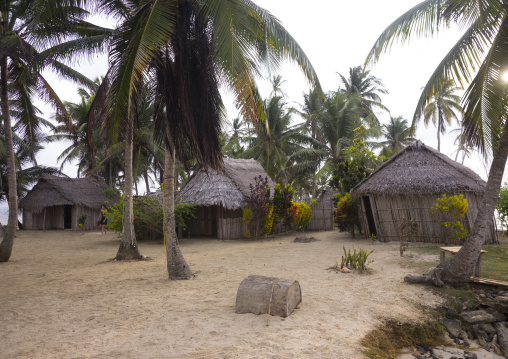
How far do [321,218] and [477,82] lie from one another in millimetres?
12418

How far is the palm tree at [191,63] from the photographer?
4312 mm

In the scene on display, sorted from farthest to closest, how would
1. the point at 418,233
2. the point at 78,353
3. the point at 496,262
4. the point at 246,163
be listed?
the point at 246,163 → the point at 418,233 → the point at 496,262 → the point at 78,353

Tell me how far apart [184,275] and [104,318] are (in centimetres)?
212

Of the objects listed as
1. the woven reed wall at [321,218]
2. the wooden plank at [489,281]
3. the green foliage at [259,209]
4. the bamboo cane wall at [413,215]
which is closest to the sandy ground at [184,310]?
the wooden plank at [489,281]

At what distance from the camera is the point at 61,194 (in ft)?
61.8

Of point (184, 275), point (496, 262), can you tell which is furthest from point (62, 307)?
point (496, 262)

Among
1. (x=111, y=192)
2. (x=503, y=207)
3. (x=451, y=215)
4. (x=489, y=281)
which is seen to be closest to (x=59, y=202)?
(x=111, y=192)

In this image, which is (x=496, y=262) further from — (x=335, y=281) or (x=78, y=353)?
(x=78, y=353)

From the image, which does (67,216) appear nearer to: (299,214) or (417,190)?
(299,214)

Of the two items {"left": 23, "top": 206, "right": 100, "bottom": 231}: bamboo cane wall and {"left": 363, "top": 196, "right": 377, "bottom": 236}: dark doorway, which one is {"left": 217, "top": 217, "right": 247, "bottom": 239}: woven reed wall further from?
{"left": 23, "top": 206, "right": 100, "bottom": 231}: bamboo cane wall

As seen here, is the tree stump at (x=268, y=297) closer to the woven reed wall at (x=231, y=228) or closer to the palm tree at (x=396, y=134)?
the woven reed wall at (x=231, y=228)

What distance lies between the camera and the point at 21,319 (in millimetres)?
4230

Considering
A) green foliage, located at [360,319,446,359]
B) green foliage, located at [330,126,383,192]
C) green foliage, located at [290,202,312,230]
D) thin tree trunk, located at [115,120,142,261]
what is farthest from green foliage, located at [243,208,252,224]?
green foliage, located at [360,319,446,359]

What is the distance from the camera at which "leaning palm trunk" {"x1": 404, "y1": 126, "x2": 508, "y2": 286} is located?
17.5ft
